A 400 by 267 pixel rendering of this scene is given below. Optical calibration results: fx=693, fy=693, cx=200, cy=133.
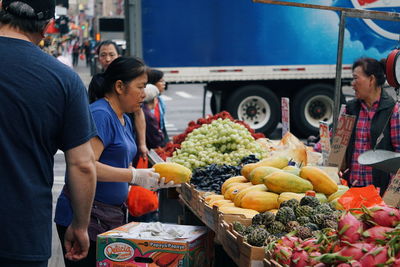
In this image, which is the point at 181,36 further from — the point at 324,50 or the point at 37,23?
the point at 37,23

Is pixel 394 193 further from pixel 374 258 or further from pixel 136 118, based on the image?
pixel 136 118

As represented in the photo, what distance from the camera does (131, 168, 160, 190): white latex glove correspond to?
432cm

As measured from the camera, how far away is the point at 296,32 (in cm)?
1496

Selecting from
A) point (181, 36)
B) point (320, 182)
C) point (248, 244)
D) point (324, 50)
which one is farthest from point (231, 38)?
point (248, 244)

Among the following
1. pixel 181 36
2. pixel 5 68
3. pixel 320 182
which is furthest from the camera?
pixel 181 36

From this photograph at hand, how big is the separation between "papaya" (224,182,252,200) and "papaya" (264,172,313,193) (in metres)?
0.32

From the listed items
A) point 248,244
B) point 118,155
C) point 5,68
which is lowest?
point 248,244

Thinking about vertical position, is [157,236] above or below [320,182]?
below

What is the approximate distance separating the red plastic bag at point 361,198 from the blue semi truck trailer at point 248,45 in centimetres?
1080

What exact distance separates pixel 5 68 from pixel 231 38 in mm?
12309

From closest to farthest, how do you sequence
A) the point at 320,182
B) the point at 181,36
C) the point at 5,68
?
the point at 5,68, the point at 320,182, the point at 181,36

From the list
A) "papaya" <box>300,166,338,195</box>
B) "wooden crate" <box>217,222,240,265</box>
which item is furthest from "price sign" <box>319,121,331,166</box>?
"wooden crate" <box>217,222,240,265</box>

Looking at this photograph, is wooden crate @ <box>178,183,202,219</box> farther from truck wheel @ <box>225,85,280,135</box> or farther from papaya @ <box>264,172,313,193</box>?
truck wheel @ <box>225,85,280,135</box>

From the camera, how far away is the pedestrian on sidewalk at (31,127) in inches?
112
